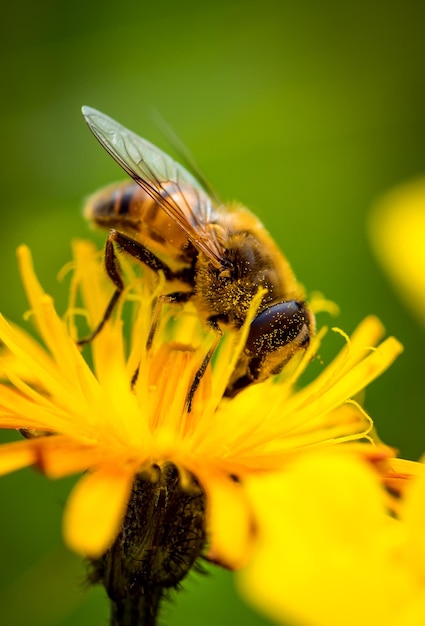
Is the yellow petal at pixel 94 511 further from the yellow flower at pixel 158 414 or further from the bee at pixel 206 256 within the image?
the bee at pixel 206 256

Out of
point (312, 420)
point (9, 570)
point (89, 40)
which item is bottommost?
point (9, 570)

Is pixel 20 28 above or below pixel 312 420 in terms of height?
above

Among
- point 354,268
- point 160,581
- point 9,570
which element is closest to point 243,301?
point 160,581

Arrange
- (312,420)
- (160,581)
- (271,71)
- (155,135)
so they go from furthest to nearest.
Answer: (271,71) → (155,135) → (312,420) → (160,581)

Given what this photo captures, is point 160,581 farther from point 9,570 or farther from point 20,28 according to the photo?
point 20,28

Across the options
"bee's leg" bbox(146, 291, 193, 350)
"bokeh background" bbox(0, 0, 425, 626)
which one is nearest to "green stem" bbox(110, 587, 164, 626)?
"bee's leg" bbox(146, 291, 193, 350)

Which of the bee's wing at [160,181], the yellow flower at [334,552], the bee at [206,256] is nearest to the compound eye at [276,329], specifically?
the bee at [206,256]

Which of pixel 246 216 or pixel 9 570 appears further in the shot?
pixel 9 570
